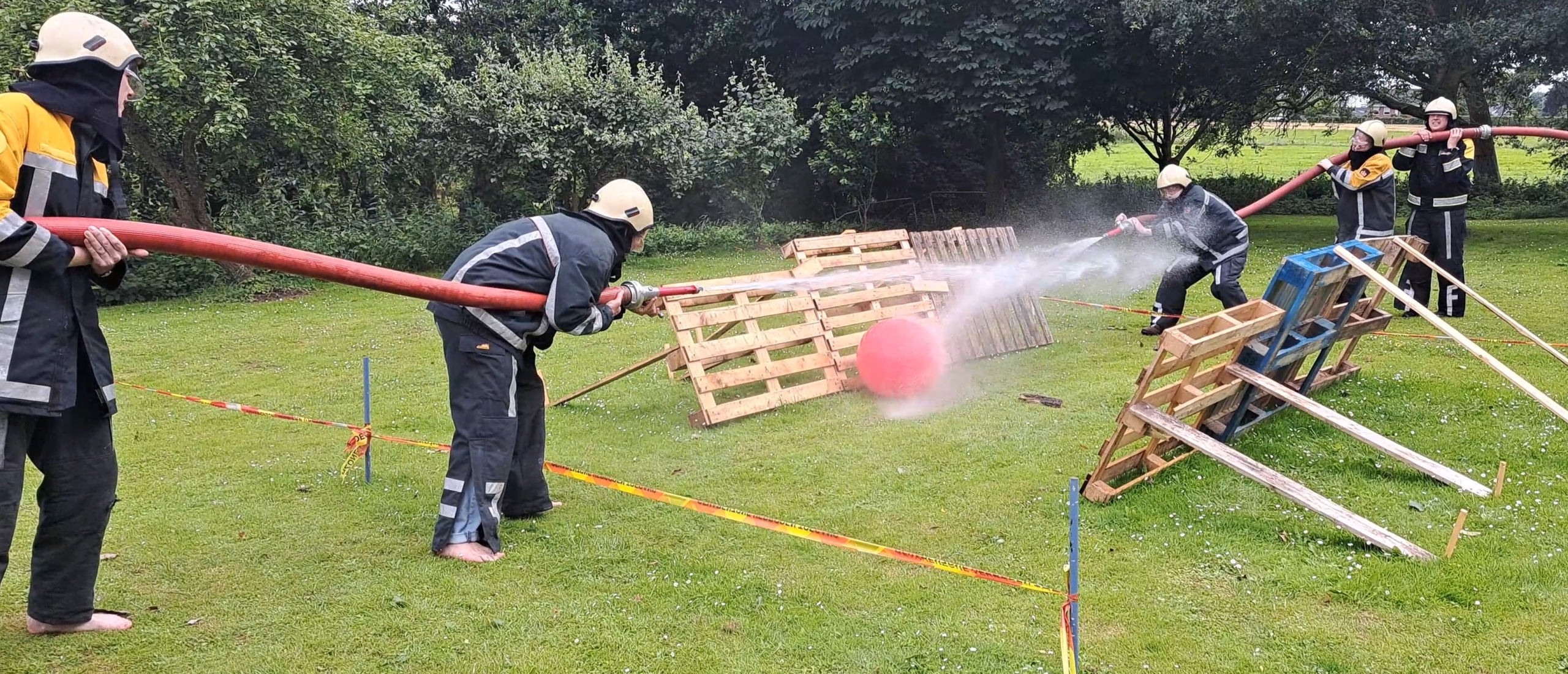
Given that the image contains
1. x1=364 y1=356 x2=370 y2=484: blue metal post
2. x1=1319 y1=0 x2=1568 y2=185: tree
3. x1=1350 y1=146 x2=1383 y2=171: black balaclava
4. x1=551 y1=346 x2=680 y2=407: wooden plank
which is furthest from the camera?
x1=1319 y1=0 x2=1568 y2=185: tree

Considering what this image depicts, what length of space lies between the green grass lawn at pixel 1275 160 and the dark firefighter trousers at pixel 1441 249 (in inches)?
593

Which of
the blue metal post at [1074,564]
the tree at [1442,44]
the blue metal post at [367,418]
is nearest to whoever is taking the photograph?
the blue metal post at [1074,564]

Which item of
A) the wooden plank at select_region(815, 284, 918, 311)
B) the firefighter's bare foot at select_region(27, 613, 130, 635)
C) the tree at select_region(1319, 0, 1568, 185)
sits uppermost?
the tree at select_region(1319, 0, 1568, 185)

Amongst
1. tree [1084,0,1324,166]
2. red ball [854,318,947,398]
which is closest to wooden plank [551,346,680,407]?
red ball [854,318,947,398]

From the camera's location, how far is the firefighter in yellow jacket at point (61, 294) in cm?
394

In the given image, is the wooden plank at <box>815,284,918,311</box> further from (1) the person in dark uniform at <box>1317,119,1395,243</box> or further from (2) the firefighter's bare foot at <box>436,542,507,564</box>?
(1) the person in dark uniform at <box>1317,119,1395,243</box>

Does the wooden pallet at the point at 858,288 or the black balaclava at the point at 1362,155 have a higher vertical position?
the black balaclava at the point at 1362,155

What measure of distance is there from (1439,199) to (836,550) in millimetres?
9283

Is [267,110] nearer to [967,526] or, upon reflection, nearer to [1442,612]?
[967,526]

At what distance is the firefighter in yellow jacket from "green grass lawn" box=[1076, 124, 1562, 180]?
26.3 metres

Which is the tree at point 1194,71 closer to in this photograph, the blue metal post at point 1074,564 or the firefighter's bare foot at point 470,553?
the blue metal post at point 1074,564

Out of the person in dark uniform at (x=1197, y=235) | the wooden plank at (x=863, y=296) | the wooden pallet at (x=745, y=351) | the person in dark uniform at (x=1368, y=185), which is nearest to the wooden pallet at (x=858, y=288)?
the wooden plank at (x=863, y=296)

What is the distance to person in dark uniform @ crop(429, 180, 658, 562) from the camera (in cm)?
551

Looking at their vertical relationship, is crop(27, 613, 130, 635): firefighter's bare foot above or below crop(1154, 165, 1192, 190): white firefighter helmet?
below
